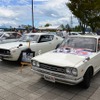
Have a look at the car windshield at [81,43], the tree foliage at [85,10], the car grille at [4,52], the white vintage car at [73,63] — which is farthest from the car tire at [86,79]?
the tree foliage at [85,10]

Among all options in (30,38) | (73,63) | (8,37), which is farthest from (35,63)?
(8,37)

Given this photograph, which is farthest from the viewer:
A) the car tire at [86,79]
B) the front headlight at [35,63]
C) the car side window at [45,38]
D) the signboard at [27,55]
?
the car side window at [45,38]

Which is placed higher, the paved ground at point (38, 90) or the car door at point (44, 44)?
the car door at point (44, 44)

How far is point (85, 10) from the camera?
19.9m

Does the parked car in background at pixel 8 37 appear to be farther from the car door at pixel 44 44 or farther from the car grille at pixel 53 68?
the car grille at pixel 53 68

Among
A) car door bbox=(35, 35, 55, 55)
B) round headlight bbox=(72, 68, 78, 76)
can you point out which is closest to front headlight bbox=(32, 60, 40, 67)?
round headlight bbox=(72, 68, 78, 76)

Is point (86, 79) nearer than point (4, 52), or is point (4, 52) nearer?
point (86, 79)

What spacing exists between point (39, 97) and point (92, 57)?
1.95 metres

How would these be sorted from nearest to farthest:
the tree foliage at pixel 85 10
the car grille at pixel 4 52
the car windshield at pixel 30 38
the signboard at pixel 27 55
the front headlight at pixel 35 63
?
the front headlight at pixel 35 63
the signboard at pixel 27 55
the car grille at pixel 4 52
the car windshield at pixel 30 38
the tree foliage at pixel 85 10

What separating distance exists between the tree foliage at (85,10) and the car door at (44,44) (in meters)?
12.2

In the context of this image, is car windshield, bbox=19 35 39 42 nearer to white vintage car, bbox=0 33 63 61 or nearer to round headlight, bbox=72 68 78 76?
white vintage car, bbox=0 33 63 61

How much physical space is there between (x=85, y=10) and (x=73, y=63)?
17.3 meters

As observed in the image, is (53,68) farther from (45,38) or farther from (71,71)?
(45,38)

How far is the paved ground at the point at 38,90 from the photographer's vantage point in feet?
12.9
